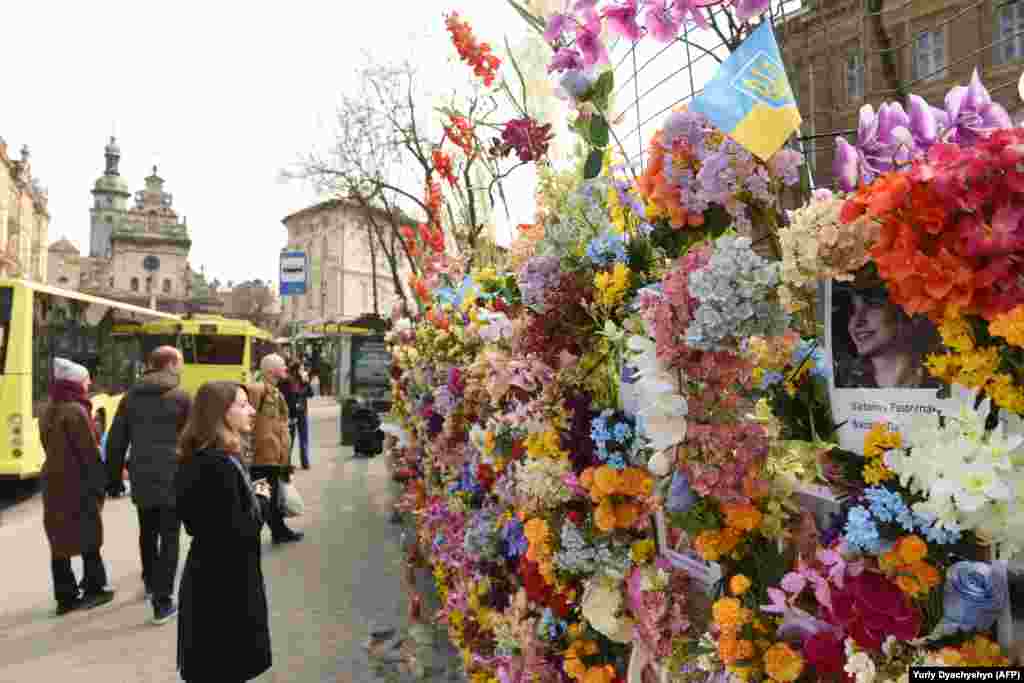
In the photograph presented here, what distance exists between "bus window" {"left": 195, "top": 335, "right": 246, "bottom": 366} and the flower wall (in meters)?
18.1

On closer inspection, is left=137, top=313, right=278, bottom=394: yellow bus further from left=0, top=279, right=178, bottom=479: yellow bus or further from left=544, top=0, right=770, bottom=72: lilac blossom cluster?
left=544, top=0, right=770, bottom=72: lilac blossom cluster

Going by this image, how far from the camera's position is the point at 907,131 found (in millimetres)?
1544

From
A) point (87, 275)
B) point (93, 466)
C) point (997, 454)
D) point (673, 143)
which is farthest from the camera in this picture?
point (87, 275)

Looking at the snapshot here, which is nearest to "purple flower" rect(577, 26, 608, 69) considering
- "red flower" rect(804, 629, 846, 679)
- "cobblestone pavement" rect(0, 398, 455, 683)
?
"red flower" rect(804, 629, 846, 679)

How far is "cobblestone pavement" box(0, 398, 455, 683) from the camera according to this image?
4.23m

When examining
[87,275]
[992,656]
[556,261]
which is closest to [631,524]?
[556,261]

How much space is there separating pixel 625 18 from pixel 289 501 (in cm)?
545

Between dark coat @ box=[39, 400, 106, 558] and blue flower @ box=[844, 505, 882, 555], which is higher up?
blue flower @ box=[844, 505, 882, 555]

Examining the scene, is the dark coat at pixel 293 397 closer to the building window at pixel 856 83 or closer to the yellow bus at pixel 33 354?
the yellow bus at pixel 33 354

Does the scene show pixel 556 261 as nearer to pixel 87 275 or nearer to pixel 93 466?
pixel 93 466

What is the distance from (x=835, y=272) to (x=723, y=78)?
47cm

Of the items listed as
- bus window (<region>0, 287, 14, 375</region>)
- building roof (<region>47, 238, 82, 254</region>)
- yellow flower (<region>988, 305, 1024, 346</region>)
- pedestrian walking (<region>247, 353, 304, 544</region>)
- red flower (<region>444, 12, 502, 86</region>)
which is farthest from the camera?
building roof (<region>47, 238, 82, 254</region>)

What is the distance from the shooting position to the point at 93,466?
5285 mm

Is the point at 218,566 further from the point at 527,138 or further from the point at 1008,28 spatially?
the point at 1008,28
